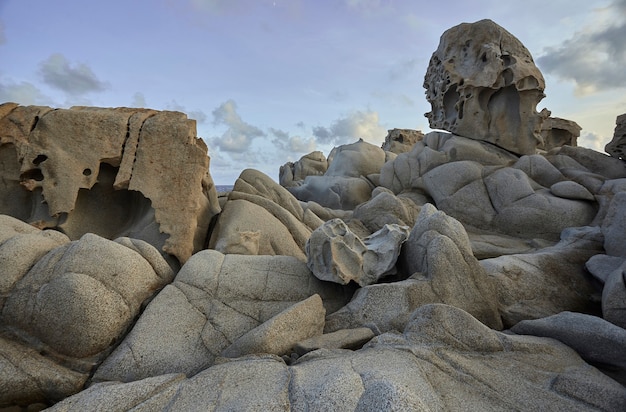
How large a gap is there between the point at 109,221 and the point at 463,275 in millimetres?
5473

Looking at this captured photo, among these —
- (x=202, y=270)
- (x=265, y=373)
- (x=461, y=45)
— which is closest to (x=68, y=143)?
(x=202, y=270)

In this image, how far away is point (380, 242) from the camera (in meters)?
5.29

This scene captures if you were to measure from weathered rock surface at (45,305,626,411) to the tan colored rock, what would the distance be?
37.5 feet

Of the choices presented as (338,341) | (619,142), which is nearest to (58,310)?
(338,341)

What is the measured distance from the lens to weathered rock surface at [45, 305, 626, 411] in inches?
94.3

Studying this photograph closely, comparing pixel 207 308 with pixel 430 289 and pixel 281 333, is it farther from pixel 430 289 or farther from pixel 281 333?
pixel 430 289

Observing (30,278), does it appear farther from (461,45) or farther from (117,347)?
(461,45)

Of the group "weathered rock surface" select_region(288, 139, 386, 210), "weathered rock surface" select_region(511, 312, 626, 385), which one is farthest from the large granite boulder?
"weathered rock surface" select_region(288, 139, 386, 210)

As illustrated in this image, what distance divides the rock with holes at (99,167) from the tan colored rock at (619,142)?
12.6 metres

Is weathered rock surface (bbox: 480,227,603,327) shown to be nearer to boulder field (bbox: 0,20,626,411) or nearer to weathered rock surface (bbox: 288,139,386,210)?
boulder field (bbox: 0,20,626,411)

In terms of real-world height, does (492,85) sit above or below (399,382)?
above

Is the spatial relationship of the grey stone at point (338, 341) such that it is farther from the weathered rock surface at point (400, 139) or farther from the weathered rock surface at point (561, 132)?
the weathered rock surface at point (561, 132)

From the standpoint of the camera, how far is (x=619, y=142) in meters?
11.9

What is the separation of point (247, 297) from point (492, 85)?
412 inches
